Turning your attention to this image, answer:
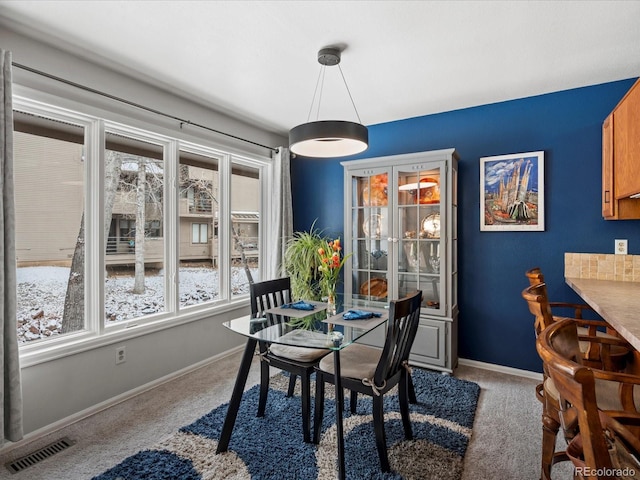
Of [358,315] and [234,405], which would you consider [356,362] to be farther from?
[234,405]

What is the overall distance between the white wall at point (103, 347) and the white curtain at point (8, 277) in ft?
0.60

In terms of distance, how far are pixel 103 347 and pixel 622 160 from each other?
388 centimetres

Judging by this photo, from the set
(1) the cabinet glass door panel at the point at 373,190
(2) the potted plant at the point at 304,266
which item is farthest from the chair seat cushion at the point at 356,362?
(1) the cabinet glass door panel at the point at 373,190

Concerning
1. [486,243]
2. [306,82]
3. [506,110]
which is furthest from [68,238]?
[506,110]

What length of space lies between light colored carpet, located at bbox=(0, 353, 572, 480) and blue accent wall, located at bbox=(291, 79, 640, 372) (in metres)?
0.48

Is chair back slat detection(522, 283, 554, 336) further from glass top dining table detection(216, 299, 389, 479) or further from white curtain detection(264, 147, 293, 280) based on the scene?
white curtain detection(264, 147, 293, 280)

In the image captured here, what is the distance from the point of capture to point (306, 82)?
286 cm

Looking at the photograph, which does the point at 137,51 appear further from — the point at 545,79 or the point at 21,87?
the point at 545,79

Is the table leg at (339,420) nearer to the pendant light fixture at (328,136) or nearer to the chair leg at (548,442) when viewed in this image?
the chair leg at (548,442)

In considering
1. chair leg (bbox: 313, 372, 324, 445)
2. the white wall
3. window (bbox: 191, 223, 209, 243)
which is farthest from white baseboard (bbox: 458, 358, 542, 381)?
window (bbox: 191, 223, 209, 243)

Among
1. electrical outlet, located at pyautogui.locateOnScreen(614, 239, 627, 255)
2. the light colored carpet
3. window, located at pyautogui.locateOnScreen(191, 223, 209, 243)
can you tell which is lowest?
the light colored carpet

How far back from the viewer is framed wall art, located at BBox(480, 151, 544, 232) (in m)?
3.06

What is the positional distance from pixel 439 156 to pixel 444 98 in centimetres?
53

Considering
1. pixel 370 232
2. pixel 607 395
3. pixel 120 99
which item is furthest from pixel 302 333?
pixel 120 99
